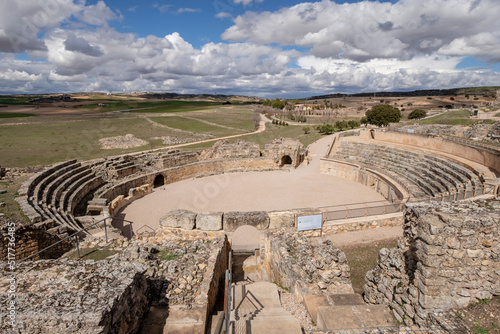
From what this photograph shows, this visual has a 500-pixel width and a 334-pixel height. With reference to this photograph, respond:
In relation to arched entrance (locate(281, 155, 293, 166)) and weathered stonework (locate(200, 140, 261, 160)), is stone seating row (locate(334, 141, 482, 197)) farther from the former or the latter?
weathered stonework (locate(200, 140, 261, 160))

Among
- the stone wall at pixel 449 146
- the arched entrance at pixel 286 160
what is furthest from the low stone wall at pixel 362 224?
the arched entrance at pixel 286 160

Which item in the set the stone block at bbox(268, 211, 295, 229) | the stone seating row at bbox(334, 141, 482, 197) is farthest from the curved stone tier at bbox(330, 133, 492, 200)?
the stone block at bbox(268, 211, 295, 229)

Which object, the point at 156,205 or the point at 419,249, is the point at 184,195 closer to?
the point at 156,205

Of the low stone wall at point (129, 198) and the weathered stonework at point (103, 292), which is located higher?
the weathered stonework at point (103, 292)

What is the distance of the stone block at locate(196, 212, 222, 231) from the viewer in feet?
32.9

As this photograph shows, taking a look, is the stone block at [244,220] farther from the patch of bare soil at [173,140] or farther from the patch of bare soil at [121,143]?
the patch of bare soil at [173,140]

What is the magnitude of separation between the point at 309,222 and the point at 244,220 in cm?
284

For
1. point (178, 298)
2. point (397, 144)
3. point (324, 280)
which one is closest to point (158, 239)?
point (178, 298)

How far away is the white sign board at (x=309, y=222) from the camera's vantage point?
11.1 m

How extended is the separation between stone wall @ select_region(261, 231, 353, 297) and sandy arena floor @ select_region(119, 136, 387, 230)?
894cm

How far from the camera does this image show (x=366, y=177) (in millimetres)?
21766

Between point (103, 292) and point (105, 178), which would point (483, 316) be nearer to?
point (103, 292)

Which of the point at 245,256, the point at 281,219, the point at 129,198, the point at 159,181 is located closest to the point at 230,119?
the point at 159,181

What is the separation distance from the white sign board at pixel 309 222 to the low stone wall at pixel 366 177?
299 inches
